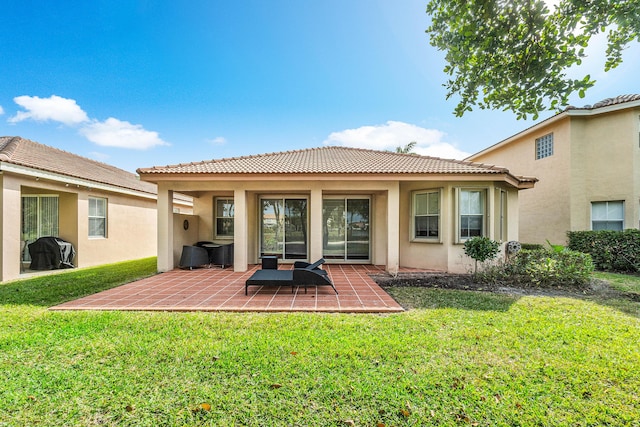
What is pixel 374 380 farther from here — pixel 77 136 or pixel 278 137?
pixel 77 136

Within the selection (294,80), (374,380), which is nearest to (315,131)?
(294,80)

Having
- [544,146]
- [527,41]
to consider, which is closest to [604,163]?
[544,146]

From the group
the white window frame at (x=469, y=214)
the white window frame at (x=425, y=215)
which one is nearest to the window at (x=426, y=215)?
the white window frame at (x=425, y=215)

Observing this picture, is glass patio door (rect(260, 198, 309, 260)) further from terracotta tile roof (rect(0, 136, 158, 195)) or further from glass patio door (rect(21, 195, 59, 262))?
glass patio door (rect(21, 195, 59, 262))

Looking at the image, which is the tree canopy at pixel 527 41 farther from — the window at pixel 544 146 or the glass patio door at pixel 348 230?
the window at pixel 544 146

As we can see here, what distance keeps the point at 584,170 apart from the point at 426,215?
30.3 feet

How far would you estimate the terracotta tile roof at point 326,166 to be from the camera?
9.62 meters

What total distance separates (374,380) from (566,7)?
7.88 meters

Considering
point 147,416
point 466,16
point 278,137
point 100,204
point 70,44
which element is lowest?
point 147,416

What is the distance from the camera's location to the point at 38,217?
11.8 meters

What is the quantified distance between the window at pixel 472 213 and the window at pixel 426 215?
85 centimetres

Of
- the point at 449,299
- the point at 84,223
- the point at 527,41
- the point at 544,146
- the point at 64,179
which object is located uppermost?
the point at 544,146

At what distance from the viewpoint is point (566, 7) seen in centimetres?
557

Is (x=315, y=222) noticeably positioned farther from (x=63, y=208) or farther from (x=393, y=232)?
(x=63, y=208)
